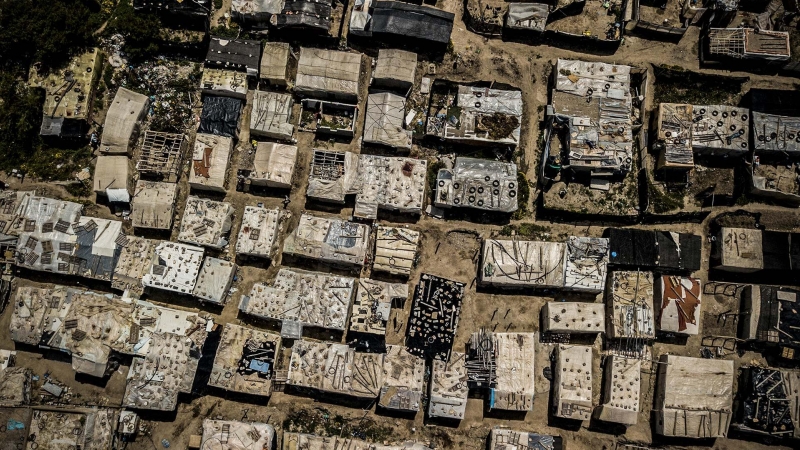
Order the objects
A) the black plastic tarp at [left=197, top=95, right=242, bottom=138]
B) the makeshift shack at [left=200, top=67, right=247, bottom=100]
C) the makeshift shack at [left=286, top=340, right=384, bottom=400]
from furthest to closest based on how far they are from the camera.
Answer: the makeshift shack at [left=200, top=67, right=247, bottom=100]
the black plastic tarp at [left=197, top=95, right=242, bottom=138]
the makeshift shack at [left=286, top=340, right=384, bottom=400]

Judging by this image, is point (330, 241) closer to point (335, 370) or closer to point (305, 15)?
point (335, 370)

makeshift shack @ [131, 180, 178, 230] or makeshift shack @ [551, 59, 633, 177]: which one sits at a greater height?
makeshift shack @ [551, 59, 633, 177]

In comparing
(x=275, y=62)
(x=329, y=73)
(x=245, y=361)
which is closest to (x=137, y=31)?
(x=275, y=62)

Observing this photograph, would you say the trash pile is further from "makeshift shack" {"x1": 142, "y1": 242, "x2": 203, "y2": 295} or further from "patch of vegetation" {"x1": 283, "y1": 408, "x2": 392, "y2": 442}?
"patch of vegetation" {"x1": 283, "y1": 408, "x2": 392, "y2": 442}

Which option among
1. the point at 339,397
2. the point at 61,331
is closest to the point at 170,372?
the point at 61,331

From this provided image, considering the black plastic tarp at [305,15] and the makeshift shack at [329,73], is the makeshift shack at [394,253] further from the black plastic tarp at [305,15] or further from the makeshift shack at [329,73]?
the black plastic tarp at [305,15]

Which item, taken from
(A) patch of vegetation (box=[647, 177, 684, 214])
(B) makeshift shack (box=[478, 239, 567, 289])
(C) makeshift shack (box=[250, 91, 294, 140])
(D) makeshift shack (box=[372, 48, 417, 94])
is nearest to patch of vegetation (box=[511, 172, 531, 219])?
(B) makeshift shack (box=[478, 239, 567, 289])
